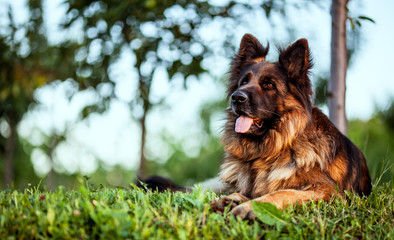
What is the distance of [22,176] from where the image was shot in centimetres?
1947

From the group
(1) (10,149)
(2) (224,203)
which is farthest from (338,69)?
(1) (10,149)

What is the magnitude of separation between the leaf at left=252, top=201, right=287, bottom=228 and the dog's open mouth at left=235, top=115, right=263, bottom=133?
1500 millimetres

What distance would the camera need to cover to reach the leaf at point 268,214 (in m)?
2.71

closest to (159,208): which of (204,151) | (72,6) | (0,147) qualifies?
(72,6)

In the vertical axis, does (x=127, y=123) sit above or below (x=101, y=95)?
below

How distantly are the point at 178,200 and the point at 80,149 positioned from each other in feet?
44.1

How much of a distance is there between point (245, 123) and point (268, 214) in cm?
160

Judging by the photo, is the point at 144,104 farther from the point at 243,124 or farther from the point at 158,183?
the point at 243,124

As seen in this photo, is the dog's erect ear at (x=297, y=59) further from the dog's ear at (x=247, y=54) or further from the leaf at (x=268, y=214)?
the leaf at (x=268, y=214)

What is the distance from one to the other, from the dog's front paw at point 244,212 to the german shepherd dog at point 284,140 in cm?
106

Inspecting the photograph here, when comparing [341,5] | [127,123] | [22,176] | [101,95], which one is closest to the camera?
[341,5]

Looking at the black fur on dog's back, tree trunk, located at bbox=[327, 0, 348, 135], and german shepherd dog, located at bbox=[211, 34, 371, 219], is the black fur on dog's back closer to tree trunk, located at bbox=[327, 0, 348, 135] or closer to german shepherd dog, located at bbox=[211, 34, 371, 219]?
german shepherd dog, located at bbox=[211, 34, 371, 219]

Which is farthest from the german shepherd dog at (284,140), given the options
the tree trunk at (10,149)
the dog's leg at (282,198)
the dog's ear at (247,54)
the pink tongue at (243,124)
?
the tree trunk at (10,149)

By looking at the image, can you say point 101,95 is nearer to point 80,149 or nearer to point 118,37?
point 118,37
